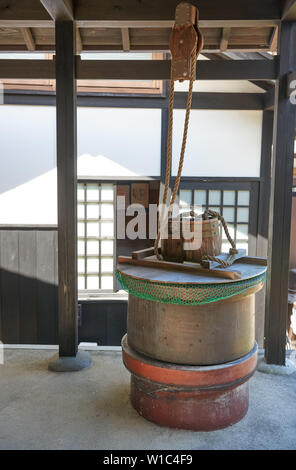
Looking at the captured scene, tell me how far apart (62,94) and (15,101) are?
135 inches

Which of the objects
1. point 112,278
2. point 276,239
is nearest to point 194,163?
point 112,278

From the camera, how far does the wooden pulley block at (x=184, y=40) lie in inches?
88.8

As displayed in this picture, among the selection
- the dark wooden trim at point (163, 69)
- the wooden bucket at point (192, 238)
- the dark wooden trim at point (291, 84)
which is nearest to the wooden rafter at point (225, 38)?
the dark wooden trim at point (163, 69)

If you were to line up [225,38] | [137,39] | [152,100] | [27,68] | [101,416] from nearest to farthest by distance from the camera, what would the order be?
[101,416] → [27,68] → [225,38] → [137,39] → [152,100]

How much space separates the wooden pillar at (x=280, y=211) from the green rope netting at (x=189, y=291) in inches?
43.0

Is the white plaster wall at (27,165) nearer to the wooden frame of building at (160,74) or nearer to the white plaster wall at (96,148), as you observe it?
the white plaster wall at (96,148)

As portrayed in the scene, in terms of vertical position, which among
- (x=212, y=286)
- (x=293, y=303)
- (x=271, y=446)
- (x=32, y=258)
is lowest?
(x=293, y=303)

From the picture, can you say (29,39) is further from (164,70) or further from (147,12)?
(164,70)

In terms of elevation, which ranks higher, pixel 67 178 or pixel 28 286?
pixel 67 178

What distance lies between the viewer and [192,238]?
2.65 metres

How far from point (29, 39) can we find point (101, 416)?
3507 mm

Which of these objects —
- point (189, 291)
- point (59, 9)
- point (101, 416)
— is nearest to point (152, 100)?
point (59, 9)
